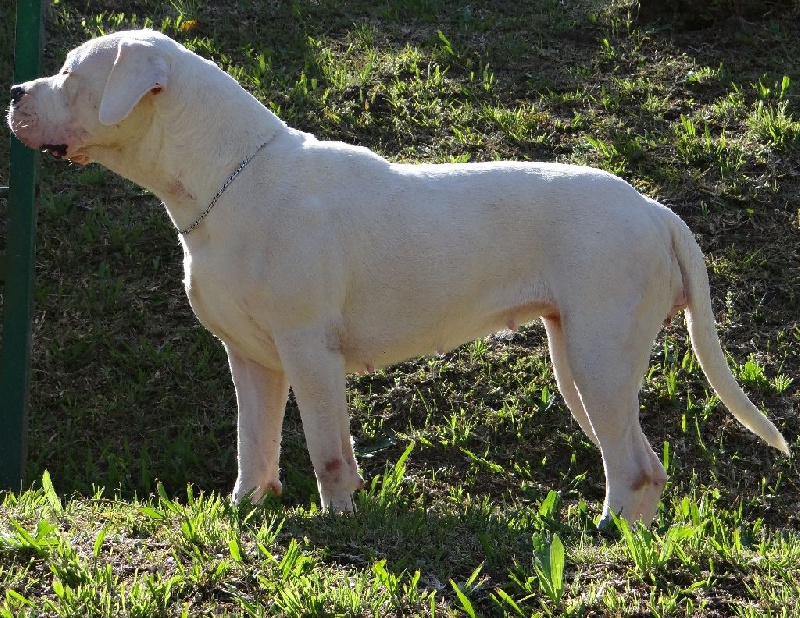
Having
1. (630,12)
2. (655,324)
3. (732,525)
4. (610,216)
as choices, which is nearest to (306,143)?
(610,216)

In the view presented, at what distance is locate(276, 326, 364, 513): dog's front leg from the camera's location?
4312 mm

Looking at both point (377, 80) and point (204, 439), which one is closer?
point (204, 439)

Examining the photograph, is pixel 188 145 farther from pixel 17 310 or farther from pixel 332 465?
pixel 17 310

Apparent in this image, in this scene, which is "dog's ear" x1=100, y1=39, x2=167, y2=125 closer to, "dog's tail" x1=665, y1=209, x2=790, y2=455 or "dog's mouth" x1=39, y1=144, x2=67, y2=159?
"dog's mouth" x1=39, y1=144, x2=67, y2=159

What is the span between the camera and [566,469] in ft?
19.0

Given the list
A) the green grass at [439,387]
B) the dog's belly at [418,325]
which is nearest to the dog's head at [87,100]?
the dog's belly at [418,325]

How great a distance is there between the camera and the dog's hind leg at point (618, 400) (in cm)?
446

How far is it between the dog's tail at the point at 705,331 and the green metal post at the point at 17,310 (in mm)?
3016

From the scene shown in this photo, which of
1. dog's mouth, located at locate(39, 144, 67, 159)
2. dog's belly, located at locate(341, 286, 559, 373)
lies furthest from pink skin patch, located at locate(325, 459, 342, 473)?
dog's mouth, located at locate(39, 144, 67, 159)

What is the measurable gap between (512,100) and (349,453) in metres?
4.43

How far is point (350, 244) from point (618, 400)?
4.06 feet

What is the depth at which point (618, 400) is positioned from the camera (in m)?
4.53

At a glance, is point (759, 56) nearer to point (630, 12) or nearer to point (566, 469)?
point (630, 12)

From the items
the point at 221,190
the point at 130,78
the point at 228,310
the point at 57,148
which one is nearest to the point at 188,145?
the point at 221,190
